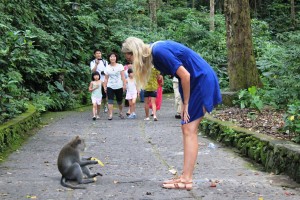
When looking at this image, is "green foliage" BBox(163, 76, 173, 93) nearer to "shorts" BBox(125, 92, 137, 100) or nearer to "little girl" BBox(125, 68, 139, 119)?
"little girl" BBox(125, 68, 139, 119)

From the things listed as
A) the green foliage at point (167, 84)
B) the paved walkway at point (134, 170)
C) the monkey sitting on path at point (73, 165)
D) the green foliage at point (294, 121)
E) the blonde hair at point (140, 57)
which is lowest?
the green foliage at point (167, 84)

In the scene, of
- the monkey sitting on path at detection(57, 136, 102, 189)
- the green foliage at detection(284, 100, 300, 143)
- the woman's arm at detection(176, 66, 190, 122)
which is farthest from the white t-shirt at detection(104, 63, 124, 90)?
the woman's arm at detection(176, 66, 190, 122)

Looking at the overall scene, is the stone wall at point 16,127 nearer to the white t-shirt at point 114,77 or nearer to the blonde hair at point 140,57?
the white t-shirt at point 114,77

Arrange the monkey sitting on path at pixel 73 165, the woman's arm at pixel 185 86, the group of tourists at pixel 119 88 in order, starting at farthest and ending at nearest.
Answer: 1. the group of tourists at pixel 119 88
2. the monkey sitting on path at pixel 73 165
3. the woman's arm at pixel 185 86

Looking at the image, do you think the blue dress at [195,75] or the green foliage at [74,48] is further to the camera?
the green foliage at [74,48]

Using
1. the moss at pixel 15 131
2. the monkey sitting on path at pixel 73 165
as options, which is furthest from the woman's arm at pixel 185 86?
the moss at pixel 15 131

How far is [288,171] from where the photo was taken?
20.1ft

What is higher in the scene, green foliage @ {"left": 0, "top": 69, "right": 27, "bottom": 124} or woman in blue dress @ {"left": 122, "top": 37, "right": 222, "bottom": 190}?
woman in blue dress @ {"left": 122, "top": 37, "right": 222, "bottom": 190}

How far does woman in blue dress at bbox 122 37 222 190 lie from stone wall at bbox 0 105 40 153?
12.7 ft

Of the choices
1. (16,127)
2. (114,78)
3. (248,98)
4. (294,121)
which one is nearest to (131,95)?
(114,78)

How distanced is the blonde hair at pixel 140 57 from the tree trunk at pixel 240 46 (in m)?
8.08

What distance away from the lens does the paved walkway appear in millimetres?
5242

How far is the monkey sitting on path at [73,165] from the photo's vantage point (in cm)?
573

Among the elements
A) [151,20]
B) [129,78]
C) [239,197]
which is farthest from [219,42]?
[239,197]
